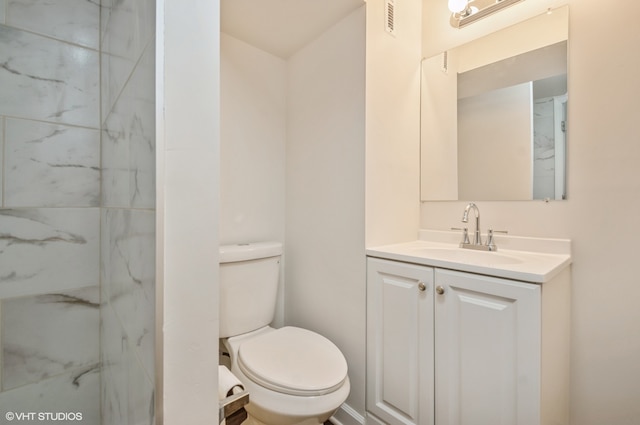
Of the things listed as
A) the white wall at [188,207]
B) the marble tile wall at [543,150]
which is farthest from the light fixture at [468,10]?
the white wall at [188,207]

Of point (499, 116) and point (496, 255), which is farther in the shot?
point (499, 116)

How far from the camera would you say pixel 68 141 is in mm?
912

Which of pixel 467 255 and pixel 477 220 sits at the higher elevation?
pixel 477 220

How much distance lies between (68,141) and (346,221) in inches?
42.2

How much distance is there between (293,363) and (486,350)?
682 millimetres

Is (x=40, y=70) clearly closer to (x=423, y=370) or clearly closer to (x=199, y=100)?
(x=199, y=100)

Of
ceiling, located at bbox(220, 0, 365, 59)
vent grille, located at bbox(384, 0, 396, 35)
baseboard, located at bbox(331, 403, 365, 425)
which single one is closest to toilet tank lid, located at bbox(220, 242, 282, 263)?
baseboard, located at bbox(331, 403, 365, 425)

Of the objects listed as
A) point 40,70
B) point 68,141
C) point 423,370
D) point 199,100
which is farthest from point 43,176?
point 423,370

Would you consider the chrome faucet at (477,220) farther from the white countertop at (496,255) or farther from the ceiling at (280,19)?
the ceiling at (280,19)

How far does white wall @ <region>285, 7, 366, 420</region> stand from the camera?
1.34 metres

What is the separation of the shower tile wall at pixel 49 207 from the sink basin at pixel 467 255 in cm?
126

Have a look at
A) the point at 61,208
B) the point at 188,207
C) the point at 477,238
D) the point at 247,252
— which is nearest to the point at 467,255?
the point at 477,238

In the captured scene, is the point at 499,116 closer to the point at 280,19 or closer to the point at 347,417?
the point at 280,19

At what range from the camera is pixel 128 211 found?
57 cm
